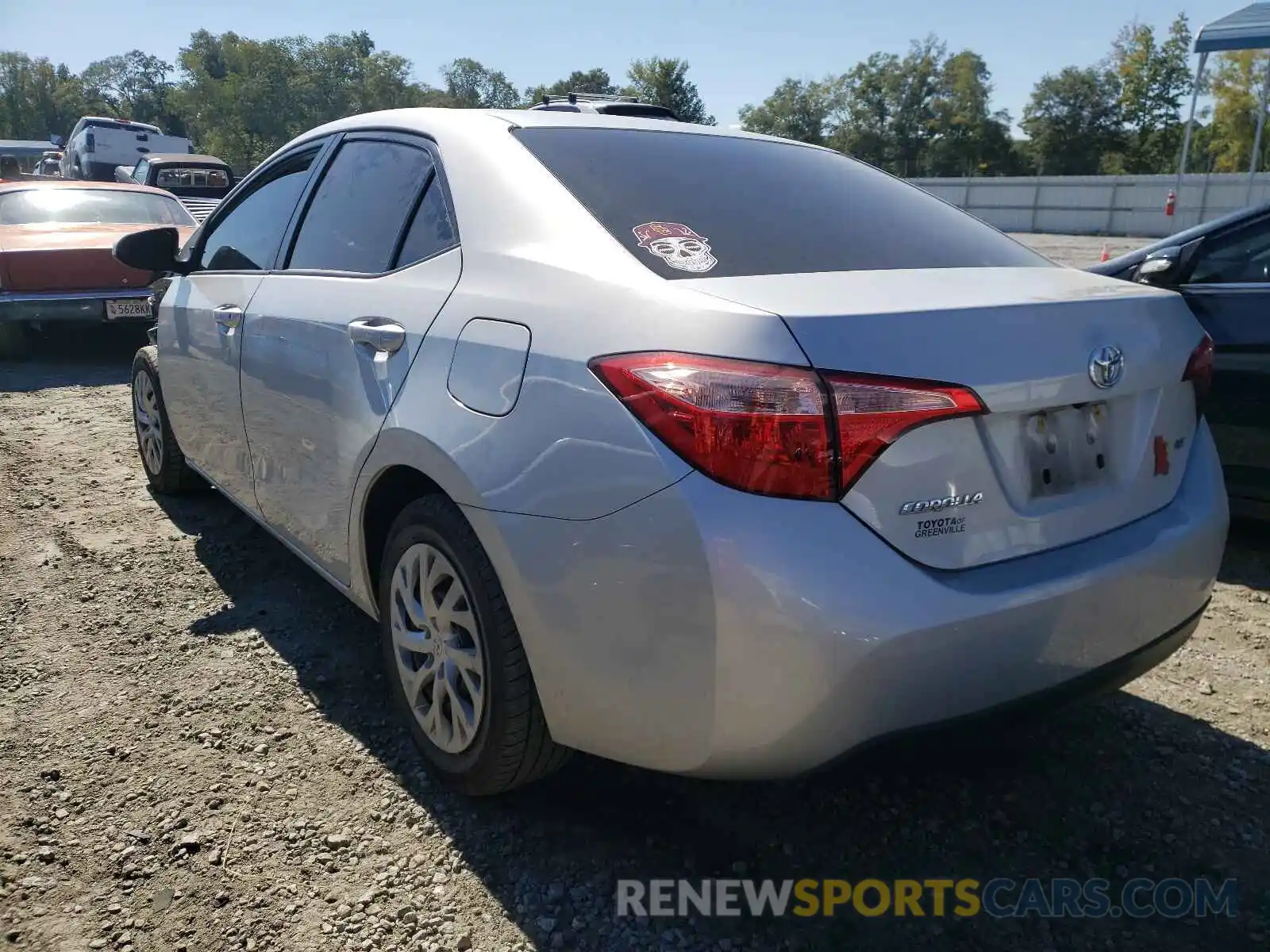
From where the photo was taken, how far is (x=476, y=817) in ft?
7.68

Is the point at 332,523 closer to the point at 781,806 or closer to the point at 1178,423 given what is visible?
the point at 781,806

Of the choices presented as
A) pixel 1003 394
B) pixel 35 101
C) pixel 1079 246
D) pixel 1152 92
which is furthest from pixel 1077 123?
pixel 35 101

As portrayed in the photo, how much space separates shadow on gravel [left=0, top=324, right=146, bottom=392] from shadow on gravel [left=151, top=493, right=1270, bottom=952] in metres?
6.36

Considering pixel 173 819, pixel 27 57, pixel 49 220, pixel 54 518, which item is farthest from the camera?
pixel 27 57

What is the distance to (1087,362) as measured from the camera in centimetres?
191

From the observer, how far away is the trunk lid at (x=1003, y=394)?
169 centimetres

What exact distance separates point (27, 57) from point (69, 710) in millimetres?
120182

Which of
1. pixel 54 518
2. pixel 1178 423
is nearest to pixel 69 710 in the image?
pixel 54 518

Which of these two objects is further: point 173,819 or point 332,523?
point 332,523

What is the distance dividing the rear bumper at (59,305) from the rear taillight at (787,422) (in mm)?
7394

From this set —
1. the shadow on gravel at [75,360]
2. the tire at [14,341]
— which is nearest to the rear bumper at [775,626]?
the shadow on gravel at [75,360]

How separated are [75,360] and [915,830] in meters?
8.74

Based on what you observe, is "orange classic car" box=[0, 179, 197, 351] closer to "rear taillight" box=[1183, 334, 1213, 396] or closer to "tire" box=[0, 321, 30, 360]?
"tire" box=[0, 321, 30, 360]

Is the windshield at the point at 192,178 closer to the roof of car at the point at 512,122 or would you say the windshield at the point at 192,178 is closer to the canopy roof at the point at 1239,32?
the roof of car at the point at 512,122
